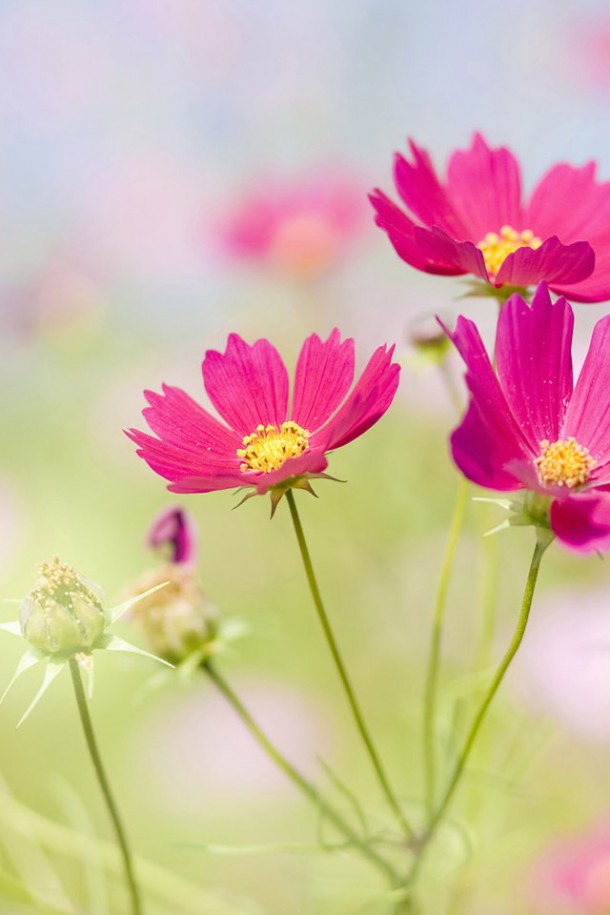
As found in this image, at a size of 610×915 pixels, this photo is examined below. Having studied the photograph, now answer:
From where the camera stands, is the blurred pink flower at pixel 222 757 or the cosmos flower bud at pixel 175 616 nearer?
the cosmos flower bud at pixel 175 616

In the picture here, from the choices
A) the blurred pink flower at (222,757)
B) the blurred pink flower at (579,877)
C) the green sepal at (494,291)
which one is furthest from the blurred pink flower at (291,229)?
the green sepal at (494,291)

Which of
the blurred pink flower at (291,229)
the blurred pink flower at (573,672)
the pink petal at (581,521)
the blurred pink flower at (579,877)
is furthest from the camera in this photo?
the blurred pink flower at (291,229)

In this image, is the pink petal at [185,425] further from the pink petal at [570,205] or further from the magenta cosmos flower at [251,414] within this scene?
the pink petal at [570,205]

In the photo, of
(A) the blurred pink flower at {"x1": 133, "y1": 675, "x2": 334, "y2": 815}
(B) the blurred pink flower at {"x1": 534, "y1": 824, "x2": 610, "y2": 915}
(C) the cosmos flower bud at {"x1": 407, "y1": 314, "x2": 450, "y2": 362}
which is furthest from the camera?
(A) the blurred pink flower at {"x1": 133, "y1": 675, "x2": 334, "y2": 815}

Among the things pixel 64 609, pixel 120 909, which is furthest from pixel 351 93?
pixel 64 609

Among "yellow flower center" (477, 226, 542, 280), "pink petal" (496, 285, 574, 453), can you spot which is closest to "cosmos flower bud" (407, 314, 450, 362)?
"yellow flower center" (477, 226, 542, 280)

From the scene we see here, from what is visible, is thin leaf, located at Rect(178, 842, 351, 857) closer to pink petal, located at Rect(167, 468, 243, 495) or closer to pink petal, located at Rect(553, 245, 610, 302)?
pink petal, located at Rect(167, 468, 243, 495)
